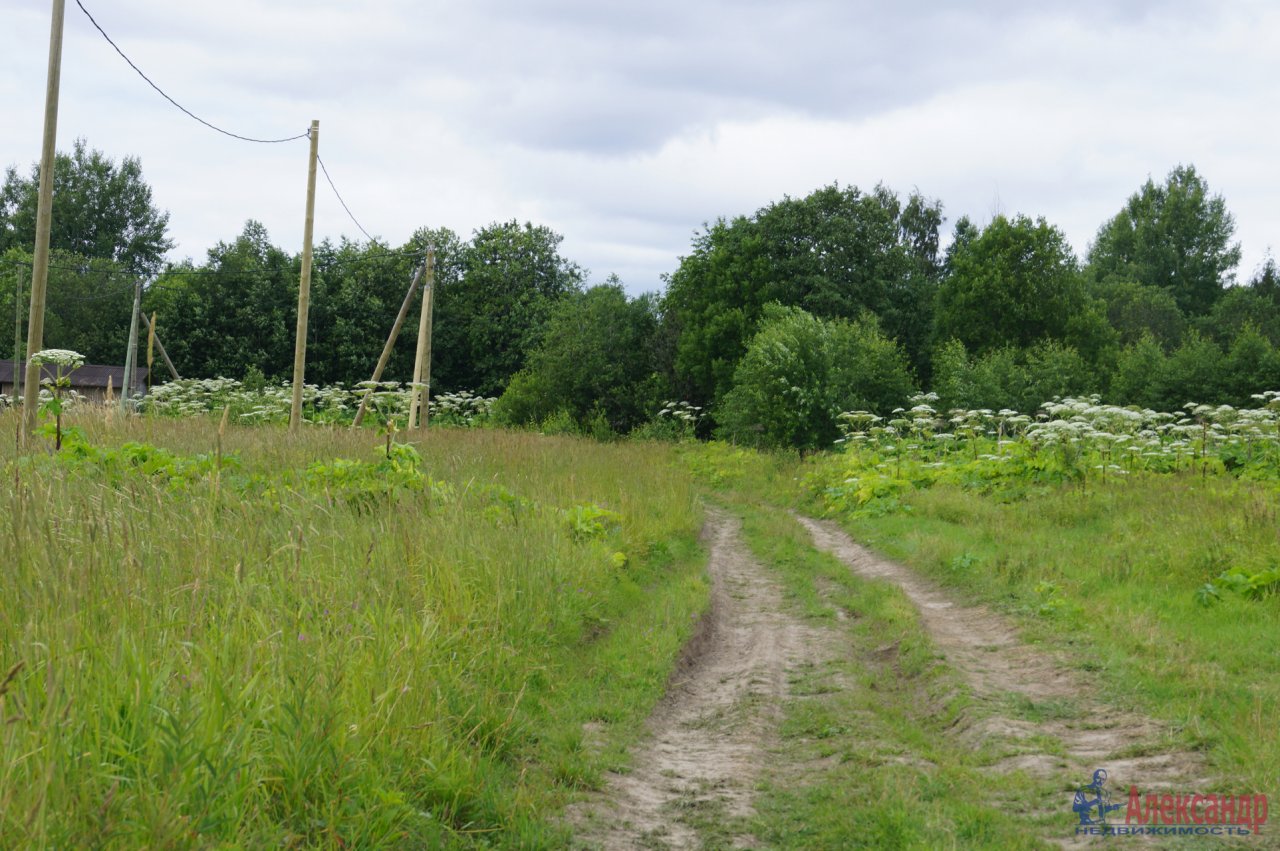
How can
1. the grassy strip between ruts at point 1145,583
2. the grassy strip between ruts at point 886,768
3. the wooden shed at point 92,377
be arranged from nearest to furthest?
the grassy strip between ruts at point 886,768 < the grassy strip between ruts at point 1145,583 < the wooden shed at point 92,377

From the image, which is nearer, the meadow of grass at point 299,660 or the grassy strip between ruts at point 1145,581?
the meadow of grass at point 299,660

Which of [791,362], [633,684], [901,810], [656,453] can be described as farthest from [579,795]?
[791,362]

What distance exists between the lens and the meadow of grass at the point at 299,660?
319 centimetres

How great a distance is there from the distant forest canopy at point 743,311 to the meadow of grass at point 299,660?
2009 centimetres

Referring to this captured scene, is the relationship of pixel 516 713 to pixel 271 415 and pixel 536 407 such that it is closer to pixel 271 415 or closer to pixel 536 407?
pixel 271 415

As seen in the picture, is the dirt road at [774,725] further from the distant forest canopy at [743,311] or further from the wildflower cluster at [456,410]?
the wildflower cluster at [456,410]

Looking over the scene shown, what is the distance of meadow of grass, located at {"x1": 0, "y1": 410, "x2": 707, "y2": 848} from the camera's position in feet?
10.5

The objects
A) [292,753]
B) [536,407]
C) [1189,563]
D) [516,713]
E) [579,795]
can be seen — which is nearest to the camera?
[292,753]

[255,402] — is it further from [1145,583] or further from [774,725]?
[774,725]

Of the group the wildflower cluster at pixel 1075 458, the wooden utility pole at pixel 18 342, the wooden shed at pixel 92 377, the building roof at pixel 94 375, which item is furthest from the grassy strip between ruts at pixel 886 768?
the building roof at pixel 94 375

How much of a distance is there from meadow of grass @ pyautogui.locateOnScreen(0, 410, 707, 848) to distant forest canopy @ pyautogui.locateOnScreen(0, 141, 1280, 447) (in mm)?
20087

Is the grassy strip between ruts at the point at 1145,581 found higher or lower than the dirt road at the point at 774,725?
higher

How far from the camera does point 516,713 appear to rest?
5559 mm

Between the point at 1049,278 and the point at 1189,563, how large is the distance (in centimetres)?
3621
